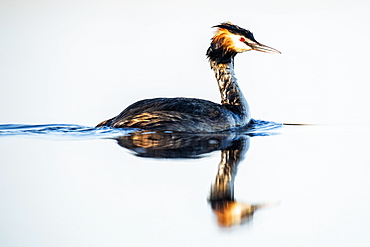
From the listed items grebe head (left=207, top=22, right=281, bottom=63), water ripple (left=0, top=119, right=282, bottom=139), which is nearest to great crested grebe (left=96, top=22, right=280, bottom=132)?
grebe head (left=207, top=22, right=281, bottom=63)

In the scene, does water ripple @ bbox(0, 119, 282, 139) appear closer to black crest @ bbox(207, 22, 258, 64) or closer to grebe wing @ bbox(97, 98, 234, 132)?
grebe wing @ bbox(97, 98, 234, 132)

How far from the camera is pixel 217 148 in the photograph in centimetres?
596

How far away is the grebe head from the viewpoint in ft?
26.2

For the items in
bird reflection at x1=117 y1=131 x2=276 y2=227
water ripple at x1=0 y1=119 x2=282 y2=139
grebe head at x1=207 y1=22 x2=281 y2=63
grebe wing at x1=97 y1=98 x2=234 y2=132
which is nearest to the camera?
bird reflection at x1=117 y1=131 x2=276 y2=227

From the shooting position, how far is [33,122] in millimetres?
7840

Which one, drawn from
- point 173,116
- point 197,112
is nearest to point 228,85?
point 197,112

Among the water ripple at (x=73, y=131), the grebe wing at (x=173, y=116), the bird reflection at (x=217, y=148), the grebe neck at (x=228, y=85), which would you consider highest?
the grebe neck at (x=228, y=85)

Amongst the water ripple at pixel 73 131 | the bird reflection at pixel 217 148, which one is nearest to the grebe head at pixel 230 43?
the water ripple at pixel 73 131

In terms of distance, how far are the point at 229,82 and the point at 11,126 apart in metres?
2.67

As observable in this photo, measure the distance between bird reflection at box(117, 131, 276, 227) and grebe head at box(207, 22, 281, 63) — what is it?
1.38 metres

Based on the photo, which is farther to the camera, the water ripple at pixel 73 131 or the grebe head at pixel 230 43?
the grebe head at pixel 230 43

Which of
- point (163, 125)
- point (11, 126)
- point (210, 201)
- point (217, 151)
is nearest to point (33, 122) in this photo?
point (11, 126)

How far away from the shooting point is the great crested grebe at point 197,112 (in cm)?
705

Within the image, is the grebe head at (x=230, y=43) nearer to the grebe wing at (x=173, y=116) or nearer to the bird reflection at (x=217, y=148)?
the grebe wing at (x=173, y=116)
